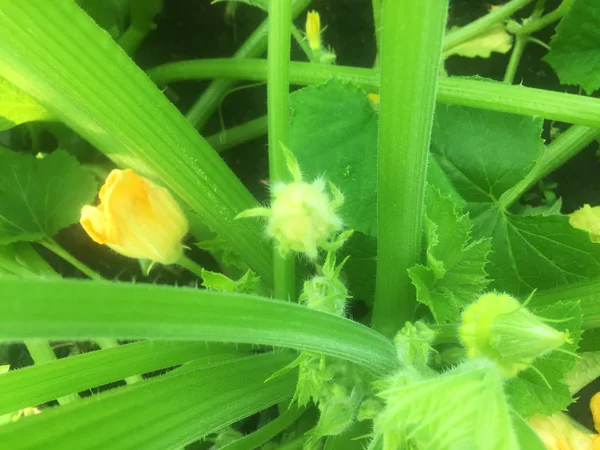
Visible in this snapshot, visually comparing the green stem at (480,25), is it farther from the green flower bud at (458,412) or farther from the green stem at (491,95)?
the green flower bud at (458,412)

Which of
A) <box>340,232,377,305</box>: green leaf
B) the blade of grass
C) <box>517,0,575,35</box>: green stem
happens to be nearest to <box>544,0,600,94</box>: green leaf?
<box>517,0,575,35</box>: green stem

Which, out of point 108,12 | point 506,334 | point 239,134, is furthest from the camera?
point 239,134

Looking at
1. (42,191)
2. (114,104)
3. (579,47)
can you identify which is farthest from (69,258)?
(579,47)

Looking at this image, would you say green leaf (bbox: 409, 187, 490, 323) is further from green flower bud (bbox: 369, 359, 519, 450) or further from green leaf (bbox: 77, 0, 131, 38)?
green leaf (bbox: 77, 0, 131, 38)

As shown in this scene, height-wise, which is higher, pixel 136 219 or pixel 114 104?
pixel 114 104

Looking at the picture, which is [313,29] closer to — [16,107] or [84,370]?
[16,107]
